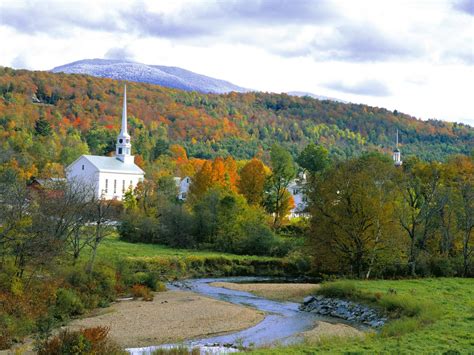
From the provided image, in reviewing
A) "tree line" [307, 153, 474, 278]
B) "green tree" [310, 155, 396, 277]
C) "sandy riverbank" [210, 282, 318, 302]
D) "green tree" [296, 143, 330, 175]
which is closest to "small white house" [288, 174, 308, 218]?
"green tree" [296, 143, 330, 175]

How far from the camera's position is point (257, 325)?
32094 millimetres

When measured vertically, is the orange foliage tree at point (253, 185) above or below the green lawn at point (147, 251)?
above

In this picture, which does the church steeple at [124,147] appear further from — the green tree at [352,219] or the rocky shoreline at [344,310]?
the rocky shoreline at [344,310]

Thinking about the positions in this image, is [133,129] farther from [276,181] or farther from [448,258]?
[448,258]

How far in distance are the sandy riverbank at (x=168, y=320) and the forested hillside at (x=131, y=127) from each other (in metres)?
57.6

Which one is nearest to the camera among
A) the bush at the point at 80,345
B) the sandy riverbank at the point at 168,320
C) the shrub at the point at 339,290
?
the bush at the point at 80,345

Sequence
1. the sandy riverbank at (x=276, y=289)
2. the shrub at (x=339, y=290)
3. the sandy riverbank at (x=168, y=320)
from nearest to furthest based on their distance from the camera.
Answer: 1. the sandy riverbank at (x=168, y=320)
2. the shrub at (x=339, y=290)
3. the sandy riverbank at (x=276, y=289)

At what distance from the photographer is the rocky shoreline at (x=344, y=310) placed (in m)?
32.3

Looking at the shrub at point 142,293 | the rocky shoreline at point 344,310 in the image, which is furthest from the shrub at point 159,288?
the rocky shoreline at point 344,310

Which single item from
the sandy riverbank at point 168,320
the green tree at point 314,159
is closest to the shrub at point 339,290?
the sandy riverbank at point 168,320

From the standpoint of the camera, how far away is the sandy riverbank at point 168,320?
1133 inches

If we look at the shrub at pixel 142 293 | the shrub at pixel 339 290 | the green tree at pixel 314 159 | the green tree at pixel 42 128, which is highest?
the green tree at pixel 42 128

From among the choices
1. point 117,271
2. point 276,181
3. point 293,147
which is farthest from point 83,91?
point 117,271

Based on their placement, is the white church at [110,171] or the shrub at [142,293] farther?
the white church at [110,171]
